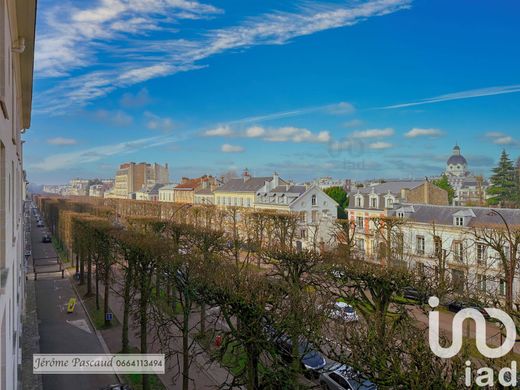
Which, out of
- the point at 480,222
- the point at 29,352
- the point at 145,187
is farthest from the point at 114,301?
the point at 145,187

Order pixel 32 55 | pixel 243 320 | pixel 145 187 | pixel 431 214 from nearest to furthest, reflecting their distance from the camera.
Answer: pixel 243 320 → pixel 32 55 → pixel 431 214 → pixel 145 187

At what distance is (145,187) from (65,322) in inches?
3466

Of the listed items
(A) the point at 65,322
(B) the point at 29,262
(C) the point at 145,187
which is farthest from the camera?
(C) the point at 145,187

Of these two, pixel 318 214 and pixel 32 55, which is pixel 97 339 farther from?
pixel 318 214

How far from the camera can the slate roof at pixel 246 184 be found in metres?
59.6

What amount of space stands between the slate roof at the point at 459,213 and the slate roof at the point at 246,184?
74.9 ft

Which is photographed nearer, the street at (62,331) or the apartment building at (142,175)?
the street at (62,331)

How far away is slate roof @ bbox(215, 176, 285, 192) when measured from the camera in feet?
195

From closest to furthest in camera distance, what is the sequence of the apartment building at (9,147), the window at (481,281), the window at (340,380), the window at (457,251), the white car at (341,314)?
the apartment building at (9,147) < the white car at (341,314) < the window at (340,380) < the window at (481,281) < the window at (457,251)

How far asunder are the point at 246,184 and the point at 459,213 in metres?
34.2

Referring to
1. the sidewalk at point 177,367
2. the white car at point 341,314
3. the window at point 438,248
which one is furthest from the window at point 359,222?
the sidewalk at point 177,367

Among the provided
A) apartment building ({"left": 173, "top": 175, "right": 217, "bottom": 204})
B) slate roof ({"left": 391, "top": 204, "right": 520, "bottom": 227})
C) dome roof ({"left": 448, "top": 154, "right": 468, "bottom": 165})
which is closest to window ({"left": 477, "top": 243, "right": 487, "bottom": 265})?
slate roof ({"left": 391, "top": 204, "right": 520, "bottom": 227})

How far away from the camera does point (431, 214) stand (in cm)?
3606

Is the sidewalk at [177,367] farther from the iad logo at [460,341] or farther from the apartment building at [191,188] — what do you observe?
the apartment building at [191,188]
